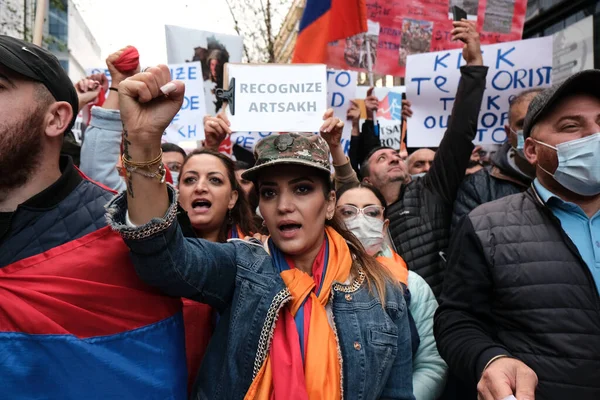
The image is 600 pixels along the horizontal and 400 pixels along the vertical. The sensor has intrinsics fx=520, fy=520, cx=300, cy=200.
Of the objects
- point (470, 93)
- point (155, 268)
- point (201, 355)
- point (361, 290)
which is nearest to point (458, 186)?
point (470, 93)

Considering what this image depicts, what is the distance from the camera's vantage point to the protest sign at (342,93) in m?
4.97

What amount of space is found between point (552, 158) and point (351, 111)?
2880mm

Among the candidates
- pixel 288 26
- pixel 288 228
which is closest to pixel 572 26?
pixel 288 228

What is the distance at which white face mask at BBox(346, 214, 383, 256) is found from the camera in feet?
9.93

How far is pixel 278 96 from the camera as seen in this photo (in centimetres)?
427

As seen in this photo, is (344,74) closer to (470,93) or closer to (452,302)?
(470,93)

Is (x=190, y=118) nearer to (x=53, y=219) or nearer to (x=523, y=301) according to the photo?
(x=53, y=219)

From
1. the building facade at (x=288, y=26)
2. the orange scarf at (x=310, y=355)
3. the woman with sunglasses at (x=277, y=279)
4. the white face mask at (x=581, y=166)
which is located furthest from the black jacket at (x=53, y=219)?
the building facade at (x=288, y=26)

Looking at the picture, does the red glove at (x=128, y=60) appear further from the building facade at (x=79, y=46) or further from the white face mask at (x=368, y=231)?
the building facade at (x=79, y=46)

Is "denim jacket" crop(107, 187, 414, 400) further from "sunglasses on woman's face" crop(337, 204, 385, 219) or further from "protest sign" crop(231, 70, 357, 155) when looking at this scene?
"protest sign" crop(231, 70, 357, 155)

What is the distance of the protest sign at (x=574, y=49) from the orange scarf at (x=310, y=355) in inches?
283

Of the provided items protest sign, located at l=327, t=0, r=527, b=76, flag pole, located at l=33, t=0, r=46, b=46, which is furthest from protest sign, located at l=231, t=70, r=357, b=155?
flag pole, located at l=33, t=0, r=46, b=46

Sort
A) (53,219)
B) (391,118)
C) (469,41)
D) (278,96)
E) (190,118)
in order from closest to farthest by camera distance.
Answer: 1. (53,219)
2. (469,41)
3. (278,96)
4. (190,118)
5. (391,118)

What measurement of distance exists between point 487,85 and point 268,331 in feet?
11.3
